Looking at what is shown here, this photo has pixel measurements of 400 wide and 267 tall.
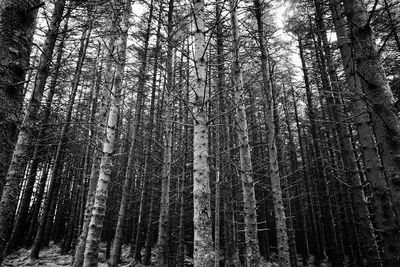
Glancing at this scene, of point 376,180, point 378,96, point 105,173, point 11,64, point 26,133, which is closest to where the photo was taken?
point 378,96

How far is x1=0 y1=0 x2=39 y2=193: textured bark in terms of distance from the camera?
2.59 metres

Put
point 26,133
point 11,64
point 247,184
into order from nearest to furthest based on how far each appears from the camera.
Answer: point 11,64 → point 26,133 → point 247,184

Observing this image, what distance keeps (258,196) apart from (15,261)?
1830 cm

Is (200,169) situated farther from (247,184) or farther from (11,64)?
(247,184)

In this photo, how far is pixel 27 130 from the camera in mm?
3332

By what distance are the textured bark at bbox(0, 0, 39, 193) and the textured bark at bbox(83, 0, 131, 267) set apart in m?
1.89

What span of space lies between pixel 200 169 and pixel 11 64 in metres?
2.53

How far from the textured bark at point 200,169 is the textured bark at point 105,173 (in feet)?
9.09

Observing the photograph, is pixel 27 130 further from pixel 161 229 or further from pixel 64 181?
pixel 64 181

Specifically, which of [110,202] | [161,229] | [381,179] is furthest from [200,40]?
[110,202]

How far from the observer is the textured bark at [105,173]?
15.0 ft

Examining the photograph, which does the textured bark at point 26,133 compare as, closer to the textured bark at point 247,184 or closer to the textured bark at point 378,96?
the textured bark at point 247,184

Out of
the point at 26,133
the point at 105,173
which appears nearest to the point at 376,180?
the point at 105,173

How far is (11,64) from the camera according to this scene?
2703 millimetres
